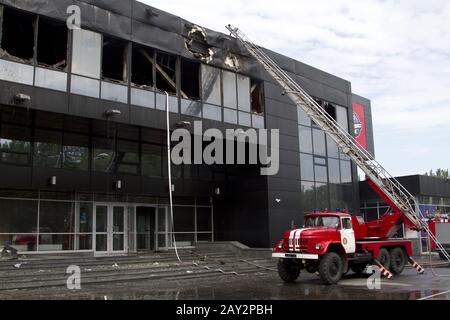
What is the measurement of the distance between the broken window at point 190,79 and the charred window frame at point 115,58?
3.01m

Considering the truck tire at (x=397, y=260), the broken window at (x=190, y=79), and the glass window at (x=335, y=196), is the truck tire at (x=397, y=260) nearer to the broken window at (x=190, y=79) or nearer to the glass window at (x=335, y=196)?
the glass window at (x=335, y=196)

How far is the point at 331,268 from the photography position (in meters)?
16.3

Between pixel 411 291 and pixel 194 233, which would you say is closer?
pixel 411 291

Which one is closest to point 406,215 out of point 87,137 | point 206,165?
point 206,165

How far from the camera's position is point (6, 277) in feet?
49.9

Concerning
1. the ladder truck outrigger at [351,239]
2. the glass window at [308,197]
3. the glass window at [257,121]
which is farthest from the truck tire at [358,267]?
the glass window at [257,121]

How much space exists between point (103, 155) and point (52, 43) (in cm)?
528

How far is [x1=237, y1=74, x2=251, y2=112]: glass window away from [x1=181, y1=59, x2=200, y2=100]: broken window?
2249 mm

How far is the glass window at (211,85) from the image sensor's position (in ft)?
76.2

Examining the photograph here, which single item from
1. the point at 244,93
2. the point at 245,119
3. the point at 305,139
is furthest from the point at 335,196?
the point at 244,93

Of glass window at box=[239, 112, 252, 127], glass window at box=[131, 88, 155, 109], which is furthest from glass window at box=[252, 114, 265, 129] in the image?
glass window at box=[131, 88, 155, 109]

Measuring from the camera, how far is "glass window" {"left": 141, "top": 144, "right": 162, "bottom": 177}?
24.0 metres
